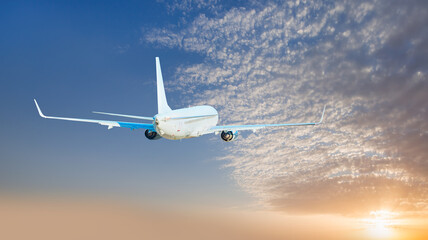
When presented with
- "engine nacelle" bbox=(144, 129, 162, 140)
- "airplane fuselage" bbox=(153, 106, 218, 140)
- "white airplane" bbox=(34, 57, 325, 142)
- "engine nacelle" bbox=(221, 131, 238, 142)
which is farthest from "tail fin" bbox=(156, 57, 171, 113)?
"engine nacelle" bbox=(221, 131, 238, 142)

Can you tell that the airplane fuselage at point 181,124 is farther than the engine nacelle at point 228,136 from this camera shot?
No

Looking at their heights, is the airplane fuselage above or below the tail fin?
below

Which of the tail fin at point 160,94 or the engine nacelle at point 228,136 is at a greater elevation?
the tail fin at point 160,94

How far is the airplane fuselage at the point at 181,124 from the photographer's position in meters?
30.6

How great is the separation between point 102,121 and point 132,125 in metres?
3.60

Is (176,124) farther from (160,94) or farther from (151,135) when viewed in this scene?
(160,94)

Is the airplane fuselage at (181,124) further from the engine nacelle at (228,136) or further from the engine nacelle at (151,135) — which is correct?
the engine nacelle at (151,135)

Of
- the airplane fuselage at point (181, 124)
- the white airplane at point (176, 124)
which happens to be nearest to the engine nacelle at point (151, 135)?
the white airplane at point (176, 124)

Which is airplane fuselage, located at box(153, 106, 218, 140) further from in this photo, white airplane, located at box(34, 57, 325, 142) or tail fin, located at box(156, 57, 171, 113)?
tail fin, located at box(156, 57, 171, 113)

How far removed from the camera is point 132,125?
35.9 meters

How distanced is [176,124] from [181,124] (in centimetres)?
109

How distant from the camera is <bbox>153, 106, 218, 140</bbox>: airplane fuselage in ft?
100

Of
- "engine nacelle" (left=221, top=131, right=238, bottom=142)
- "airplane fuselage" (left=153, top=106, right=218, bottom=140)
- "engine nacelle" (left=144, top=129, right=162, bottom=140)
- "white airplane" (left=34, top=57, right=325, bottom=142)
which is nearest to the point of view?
"airplane fuselage" (left=153, top=106, right=218, bottom=140)

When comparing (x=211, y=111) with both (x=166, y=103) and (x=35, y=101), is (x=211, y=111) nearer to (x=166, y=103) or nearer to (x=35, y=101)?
(x=166, y=103)
